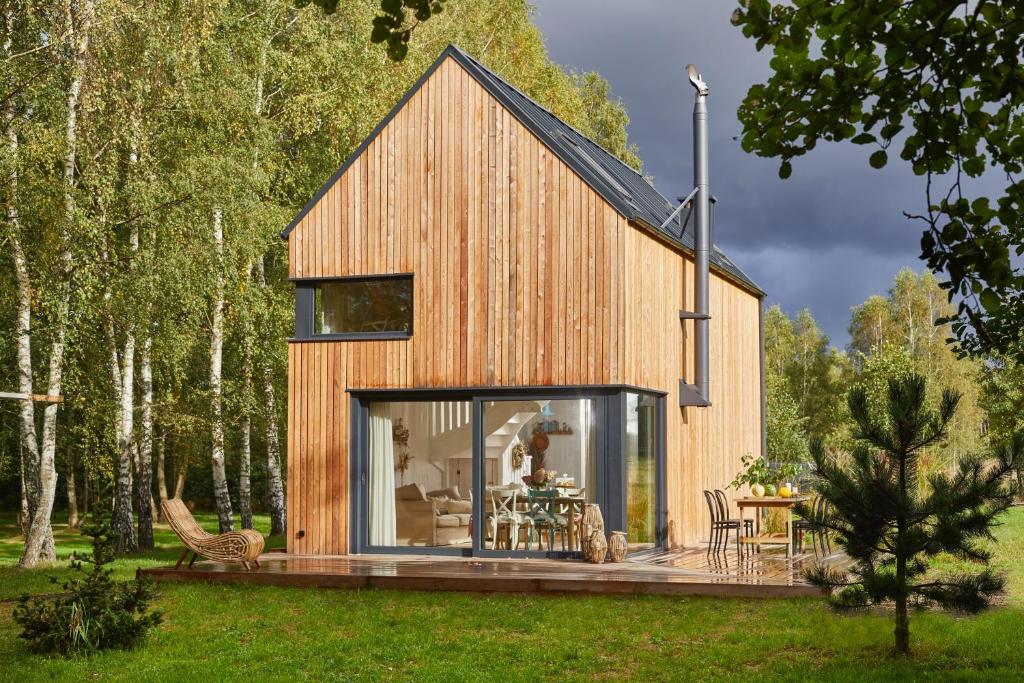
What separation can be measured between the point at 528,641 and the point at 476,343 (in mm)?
5297

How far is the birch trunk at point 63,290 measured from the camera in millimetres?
13922

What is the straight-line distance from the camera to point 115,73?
14.4 m

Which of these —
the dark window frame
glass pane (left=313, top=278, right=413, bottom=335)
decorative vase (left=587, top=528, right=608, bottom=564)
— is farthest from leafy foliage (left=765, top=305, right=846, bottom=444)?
decorative vase (left=587, top=528, right=608, bottom=564)

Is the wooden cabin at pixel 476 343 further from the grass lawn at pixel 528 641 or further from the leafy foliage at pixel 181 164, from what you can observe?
the grass lawn at pixel 528 641

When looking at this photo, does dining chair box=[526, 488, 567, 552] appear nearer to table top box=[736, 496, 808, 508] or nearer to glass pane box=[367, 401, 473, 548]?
glass pane box=[367, 401, 473, 548]

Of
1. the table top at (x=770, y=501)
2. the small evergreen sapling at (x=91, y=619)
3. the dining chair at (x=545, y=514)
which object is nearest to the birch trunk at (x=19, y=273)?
the small evergreen sapling at (x=91, y=619)

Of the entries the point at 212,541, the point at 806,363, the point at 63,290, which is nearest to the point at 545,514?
the point at 212,541

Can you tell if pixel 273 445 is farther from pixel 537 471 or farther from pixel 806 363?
pixel 806 363

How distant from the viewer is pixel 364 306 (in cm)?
1429

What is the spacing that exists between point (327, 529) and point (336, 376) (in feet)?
5.91

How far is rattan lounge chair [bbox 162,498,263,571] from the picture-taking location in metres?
11.7

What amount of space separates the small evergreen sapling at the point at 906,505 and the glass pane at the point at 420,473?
668 cm

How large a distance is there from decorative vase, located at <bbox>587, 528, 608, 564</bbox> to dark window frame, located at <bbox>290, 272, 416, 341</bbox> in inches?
128

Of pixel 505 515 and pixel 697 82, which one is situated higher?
pixel 697 82
